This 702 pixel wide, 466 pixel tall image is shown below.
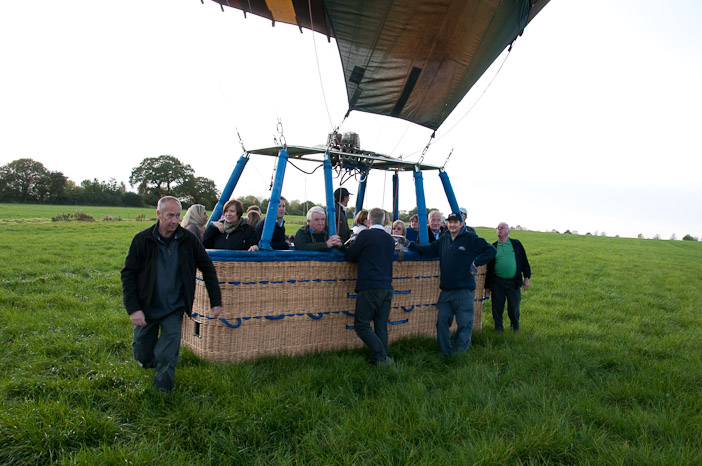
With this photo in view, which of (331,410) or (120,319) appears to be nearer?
(331,410)

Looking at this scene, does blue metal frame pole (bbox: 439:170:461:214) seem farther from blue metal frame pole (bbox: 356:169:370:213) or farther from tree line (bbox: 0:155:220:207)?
tree line (bbox: 0:155:220:207)

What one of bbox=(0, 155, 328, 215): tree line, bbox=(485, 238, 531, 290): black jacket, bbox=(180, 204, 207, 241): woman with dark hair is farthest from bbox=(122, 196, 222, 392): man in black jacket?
bbox=(0, 155, 328, 215): tree line

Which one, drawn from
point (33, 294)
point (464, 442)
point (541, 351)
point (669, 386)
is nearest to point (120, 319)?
point (33, 294)

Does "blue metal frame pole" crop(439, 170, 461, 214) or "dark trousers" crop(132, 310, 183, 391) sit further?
"blue metal frame pole" crop(439, 170, 461, 214)

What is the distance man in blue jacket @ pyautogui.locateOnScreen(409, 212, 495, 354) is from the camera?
5102 millimetres

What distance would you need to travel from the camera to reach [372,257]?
4574 millimetres

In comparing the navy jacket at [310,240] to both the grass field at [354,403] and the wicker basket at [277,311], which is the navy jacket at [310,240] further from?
the grass field at [354,403]

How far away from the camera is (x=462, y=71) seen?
19.1ft

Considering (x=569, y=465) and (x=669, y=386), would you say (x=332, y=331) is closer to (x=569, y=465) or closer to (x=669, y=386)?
(x=569, y=465)

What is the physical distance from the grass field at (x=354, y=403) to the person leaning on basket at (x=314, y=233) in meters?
1.15

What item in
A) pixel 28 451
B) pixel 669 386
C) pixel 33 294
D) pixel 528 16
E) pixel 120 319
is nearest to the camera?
pixel 28 451

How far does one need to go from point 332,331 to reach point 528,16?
4.29 m

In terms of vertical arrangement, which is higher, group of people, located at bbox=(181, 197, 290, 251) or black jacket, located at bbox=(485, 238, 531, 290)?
group of people, located at bbox=(181, 197, 290, 251)

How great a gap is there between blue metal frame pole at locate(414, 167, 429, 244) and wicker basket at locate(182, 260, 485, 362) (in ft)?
2.24
